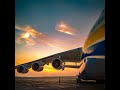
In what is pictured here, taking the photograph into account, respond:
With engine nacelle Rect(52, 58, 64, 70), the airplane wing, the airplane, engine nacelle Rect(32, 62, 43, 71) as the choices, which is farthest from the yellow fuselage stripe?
engine nacelle Rect(32, 62, 43, 71)

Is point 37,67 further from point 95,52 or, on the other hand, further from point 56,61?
point 95,52

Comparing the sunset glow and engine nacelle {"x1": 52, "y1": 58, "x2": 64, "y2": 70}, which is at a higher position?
the sunset glow

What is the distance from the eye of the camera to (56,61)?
9.46ft

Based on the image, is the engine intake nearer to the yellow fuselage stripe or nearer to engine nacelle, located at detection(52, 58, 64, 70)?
engine nacelle, located at detection(52, 58, 64, 70)

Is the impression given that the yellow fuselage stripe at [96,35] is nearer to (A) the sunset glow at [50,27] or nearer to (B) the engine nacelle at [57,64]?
(A) the sunset glow at [50,27]

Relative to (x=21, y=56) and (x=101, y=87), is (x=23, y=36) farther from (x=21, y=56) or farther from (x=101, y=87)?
(x=101, y=87)

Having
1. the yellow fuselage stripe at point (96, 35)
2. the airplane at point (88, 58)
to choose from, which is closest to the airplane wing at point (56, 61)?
the airplane at point (88, 58)

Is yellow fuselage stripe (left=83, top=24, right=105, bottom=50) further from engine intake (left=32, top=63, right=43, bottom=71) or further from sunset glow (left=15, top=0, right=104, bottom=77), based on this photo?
engine intake (left=32, top=63, right=43, bottom=71)

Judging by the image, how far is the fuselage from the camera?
2879 millimetres

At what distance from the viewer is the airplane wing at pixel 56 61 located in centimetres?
280

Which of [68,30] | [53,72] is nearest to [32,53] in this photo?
[53,72]

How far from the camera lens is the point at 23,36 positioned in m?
2.81
